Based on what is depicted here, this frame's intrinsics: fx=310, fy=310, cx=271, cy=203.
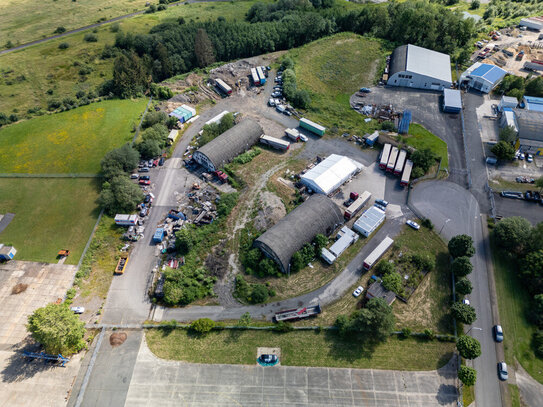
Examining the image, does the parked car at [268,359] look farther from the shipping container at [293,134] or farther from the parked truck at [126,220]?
the shipping container at [293,134]

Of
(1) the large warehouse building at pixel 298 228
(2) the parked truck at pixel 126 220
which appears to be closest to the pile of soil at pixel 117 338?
(2) the parked truck at pixel 126 220

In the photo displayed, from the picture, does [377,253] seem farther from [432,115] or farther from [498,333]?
[432,115]

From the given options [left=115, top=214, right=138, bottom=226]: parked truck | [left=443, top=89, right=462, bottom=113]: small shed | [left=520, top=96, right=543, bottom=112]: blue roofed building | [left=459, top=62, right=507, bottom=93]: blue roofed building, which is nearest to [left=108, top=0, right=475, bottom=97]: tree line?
[left=459, top=62, right=507, bottom=93]: blue roofed building

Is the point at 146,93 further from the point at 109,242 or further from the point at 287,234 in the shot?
the point at 287,234

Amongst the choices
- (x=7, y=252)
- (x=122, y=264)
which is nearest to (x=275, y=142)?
(x=122, y=264)

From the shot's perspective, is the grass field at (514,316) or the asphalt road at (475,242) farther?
the grass field at (514,316)
